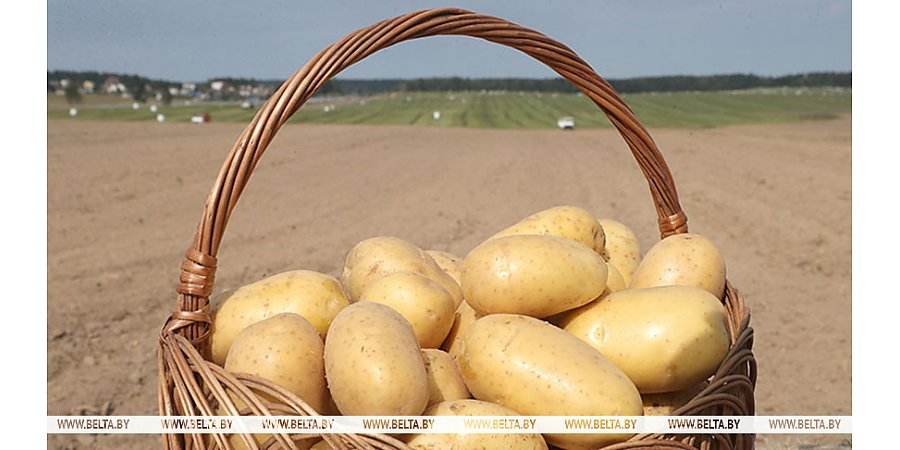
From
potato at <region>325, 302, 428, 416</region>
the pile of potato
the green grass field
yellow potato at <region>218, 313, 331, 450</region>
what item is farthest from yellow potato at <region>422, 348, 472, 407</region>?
the green grass field

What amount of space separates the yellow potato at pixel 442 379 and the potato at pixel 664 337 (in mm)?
312

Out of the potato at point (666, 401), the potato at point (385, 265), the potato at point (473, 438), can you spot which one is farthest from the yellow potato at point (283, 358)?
the potato at point (666, 401)

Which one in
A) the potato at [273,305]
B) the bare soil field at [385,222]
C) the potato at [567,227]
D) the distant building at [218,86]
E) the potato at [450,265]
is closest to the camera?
the potato at [273,305]

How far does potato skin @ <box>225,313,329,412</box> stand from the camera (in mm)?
1442

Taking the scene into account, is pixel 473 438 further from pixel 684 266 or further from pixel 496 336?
pixel 684 266

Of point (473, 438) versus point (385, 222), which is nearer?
point (473, 438)

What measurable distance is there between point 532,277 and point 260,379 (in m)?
0.65

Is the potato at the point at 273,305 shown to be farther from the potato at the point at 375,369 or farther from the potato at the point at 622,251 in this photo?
the potato at the point at 622,251

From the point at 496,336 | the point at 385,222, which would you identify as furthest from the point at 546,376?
the point at 385,222

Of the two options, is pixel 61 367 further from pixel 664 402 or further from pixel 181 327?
pixel 664 402

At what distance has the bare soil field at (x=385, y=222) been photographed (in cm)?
397

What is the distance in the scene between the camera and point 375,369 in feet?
4.38

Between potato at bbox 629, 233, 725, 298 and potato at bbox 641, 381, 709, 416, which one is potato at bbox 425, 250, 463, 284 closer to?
potato at bbox 629, 233, 725, 298

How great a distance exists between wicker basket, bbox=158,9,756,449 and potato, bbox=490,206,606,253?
1.21ft
